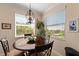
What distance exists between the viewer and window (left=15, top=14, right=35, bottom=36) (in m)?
1.70

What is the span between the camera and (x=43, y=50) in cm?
173

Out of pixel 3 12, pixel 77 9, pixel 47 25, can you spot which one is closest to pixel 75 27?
pixel 77 9

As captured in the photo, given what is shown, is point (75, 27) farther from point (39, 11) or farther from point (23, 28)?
point (23, 28)

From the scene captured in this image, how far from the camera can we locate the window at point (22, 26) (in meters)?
1.70

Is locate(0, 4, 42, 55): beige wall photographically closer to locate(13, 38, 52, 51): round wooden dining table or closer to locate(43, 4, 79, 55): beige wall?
locate(13, 38, 52, 51): round wooden dining table

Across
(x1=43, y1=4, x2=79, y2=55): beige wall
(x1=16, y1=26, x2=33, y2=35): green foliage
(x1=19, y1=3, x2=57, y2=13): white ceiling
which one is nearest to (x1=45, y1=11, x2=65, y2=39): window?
(x1=43, y1=4, x2=79, y2=55): beige wall

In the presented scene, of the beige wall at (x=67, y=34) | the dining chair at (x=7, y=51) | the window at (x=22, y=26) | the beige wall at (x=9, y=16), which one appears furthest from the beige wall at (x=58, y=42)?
the dining chair at (x=7, y=51)

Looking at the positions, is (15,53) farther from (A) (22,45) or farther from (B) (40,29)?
(B) (40,29)

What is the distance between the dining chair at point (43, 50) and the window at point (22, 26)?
266 millimetres

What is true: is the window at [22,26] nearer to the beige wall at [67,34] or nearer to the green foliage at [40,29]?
the green foliage at [40,29]

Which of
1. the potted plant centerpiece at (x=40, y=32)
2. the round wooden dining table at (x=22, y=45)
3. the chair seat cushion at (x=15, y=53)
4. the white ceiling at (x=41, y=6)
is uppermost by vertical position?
the white ceiling at (x=41, y=6)

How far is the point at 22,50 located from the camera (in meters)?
1.66

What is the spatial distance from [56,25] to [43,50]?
45cm

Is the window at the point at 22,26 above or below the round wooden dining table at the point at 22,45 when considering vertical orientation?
above
